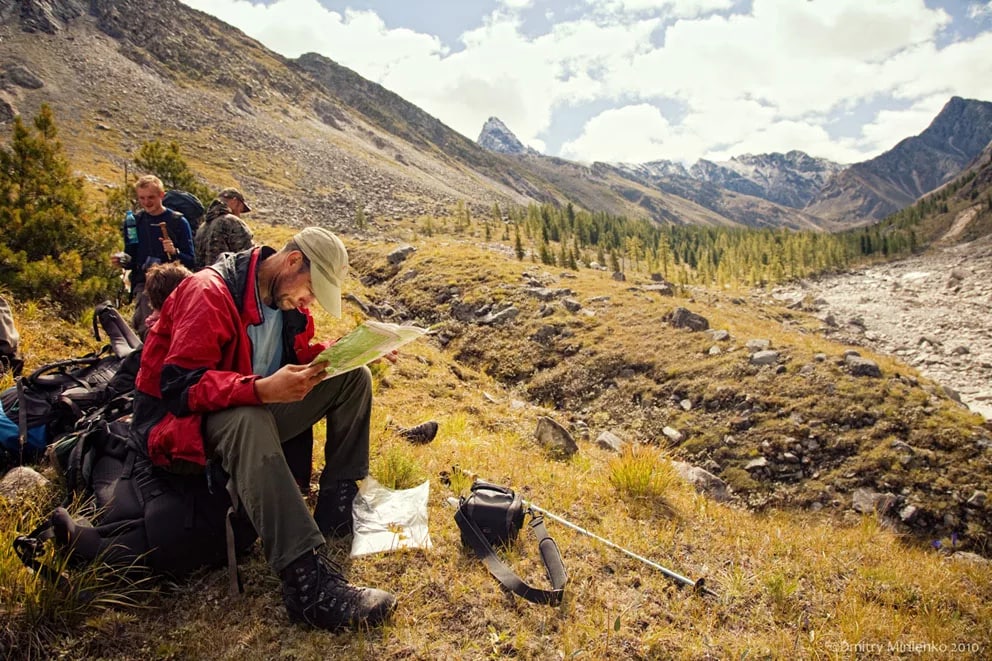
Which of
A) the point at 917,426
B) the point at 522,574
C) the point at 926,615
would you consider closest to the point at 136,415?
the point at 522,574

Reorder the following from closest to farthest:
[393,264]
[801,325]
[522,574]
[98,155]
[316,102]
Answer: [522,574], [393,264], [801,325], [98,155], [316,102]

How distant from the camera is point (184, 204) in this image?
7660mm

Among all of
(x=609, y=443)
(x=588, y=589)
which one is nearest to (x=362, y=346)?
(x=588, y=589)

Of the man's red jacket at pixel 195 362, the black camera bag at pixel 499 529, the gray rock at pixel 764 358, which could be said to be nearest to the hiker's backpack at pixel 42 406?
the man's red jacket at pixel 195 362

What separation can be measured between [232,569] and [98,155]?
161 ft

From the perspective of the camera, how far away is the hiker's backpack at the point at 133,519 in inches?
105

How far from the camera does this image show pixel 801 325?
995 inches

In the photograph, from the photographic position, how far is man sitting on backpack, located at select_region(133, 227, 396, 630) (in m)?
2.73

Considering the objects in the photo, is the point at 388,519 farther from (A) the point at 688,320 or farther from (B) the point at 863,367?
(A) the point at 688,320

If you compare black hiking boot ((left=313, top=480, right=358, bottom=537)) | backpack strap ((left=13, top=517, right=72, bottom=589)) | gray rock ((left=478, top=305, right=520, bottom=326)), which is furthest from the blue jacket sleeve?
gray rock ((left=478, top=305, right=520, bottom=326))

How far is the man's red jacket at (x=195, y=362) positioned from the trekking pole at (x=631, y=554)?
→ 2353 millimetres

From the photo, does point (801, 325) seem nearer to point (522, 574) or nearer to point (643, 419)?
point (643, 419)

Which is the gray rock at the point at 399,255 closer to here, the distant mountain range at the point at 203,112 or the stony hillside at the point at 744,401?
the stony hillside at the point at 744,401

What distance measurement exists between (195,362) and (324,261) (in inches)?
36.5
